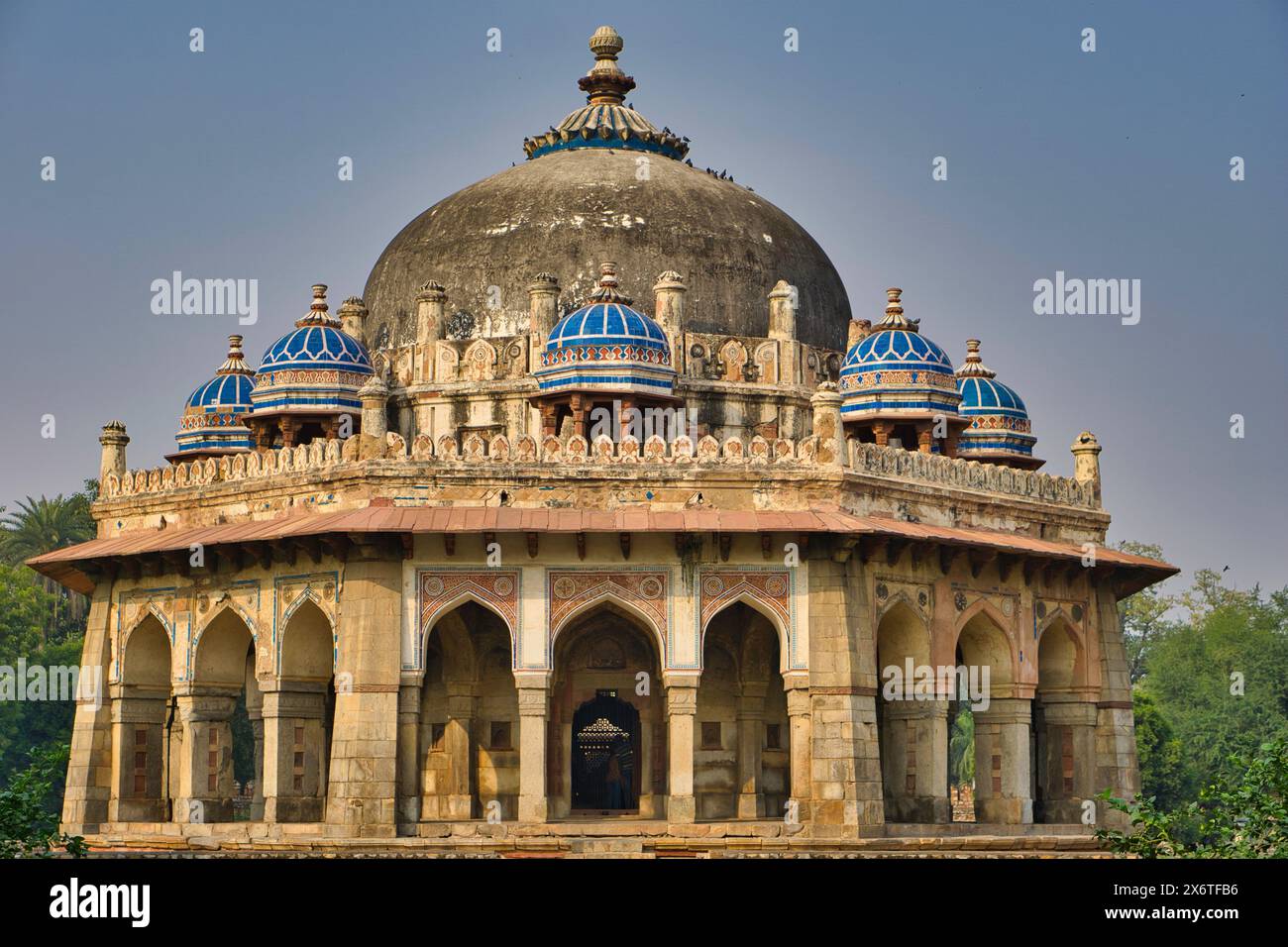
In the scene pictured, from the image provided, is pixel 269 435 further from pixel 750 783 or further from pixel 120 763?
pixel 750 783

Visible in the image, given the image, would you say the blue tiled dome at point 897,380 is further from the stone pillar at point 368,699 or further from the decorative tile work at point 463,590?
the stone pillar at point 368,699

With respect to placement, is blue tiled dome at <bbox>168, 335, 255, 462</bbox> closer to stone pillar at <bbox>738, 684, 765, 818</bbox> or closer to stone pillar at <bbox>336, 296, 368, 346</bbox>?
stone pillar at <bbox>336, 296, 368, 346</bbox>

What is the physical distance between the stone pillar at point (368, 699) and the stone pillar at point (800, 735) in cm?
554

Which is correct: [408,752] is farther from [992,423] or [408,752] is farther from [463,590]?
[992,423]

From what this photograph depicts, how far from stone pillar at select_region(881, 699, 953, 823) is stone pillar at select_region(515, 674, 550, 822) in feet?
19.0

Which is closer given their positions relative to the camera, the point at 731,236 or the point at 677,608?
the point at 677,608

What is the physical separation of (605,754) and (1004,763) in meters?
6.30

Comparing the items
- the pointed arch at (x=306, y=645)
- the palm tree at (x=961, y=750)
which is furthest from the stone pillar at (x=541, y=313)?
the palm tree at (x=961, y=750)

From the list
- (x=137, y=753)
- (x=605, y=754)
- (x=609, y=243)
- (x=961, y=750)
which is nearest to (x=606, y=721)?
(x=605, y=754)

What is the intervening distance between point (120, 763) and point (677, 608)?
10165mm

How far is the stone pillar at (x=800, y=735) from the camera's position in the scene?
3127 cm
